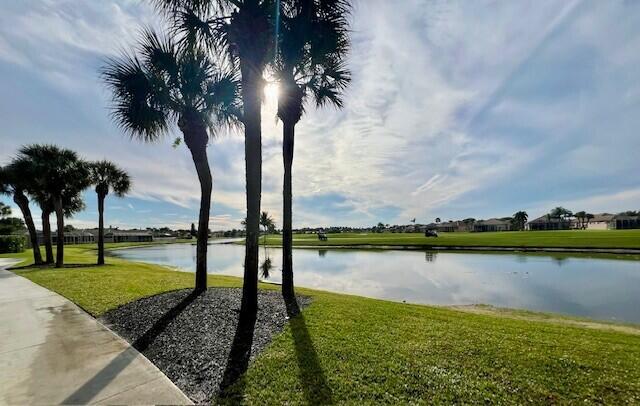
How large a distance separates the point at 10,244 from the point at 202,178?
39369 mm

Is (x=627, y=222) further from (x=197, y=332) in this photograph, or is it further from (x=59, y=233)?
(x=59, y=233)

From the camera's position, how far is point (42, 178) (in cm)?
1928

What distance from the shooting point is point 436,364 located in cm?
443

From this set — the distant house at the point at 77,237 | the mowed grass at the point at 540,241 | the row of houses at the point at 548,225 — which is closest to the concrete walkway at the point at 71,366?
the mowed grass at the point at 540,241

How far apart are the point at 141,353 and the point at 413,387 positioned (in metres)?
4.19

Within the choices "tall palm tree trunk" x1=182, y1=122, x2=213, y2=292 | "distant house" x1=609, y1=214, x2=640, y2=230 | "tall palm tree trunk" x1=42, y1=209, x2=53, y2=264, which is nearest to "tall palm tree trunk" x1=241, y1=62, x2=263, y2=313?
"tall palm tree trunk" x1=182, y1=122, x2=213, y2=292

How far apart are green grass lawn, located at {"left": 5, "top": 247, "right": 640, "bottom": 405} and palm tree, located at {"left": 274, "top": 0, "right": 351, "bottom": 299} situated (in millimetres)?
3815

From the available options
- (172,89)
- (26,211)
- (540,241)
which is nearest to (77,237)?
(26,211)

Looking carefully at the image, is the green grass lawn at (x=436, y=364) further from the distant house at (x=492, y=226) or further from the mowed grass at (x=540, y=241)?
the distant house at (x=492, y=226)

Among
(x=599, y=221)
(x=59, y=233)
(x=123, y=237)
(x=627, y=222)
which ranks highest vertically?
(x=59, y=233)

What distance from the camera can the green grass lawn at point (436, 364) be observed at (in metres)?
3.66

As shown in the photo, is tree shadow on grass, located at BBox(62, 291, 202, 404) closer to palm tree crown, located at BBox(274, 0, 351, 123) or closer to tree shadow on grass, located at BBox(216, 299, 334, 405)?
tree shadow on grass, located at BBox(216, 299, 334, 405)

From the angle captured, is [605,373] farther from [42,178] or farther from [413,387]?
[42,178]

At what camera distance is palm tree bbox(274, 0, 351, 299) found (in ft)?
25.8
